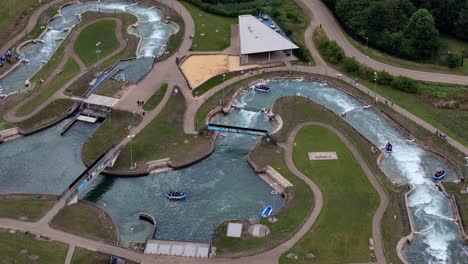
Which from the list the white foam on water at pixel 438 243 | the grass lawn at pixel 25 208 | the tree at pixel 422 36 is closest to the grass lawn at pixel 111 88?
the grass lawn at pixel 25 208

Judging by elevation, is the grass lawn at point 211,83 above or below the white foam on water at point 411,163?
above

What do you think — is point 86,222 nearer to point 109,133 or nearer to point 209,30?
point 109,133

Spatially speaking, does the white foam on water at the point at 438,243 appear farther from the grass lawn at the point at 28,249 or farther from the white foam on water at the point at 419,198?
the grass lawn at the point at 28,249

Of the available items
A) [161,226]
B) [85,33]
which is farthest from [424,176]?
[85,33]

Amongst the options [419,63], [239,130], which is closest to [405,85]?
[419,63]

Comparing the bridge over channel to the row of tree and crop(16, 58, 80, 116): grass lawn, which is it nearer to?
crop(16, 58, 80, 116): grass lawn
